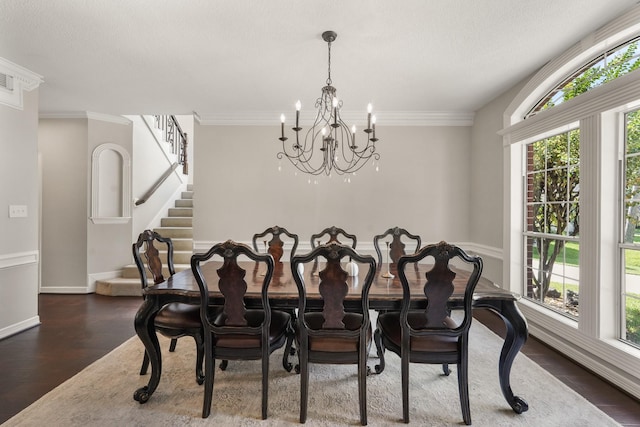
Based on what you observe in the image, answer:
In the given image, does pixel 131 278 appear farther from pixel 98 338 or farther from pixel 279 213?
pixel 279 213

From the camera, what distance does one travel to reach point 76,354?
109 inches

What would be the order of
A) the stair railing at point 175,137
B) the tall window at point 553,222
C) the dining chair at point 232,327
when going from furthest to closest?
the stair railing at point 175,137
the tall window at point 553,222
the dining chair at point 232,327

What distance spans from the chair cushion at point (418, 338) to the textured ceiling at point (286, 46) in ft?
6.94

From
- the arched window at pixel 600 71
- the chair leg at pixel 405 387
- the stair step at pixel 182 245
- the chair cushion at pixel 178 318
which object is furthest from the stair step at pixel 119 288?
the arched window at pixel 600 71

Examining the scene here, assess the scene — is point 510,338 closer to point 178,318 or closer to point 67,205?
point 178,318

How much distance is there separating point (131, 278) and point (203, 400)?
3.44 meters

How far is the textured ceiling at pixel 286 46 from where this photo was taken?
2.19 metres

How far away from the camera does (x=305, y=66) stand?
3.04 m

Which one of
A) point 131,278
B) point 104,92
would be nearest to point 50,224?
point 131,278

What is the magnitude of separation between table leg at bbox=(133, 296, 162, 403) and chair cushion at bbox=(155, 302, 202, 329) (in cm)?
10

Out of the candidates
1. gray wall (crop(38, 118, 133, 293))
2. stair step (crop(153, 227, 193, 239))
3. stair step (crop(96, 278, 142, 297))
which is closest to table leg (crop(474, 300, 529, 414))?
stair step (crop(96, 278, 142, 297))

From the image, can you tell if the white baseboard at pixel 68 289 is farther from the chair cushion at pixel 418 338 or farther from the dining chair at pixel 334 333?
the chair cushion at pixel 418 338

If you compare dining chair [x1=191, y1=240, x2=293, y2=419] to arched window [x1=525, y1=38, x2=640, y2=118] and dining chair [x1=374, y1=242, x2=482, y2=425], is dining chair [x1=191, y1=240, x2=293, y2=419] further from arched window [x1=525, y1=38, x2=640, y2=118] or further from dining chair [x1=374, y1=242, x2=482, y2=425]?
arched window [x1=525, y1=38, x2=640, y2=118]

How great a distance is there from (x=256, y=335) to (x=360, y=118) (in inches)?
132
